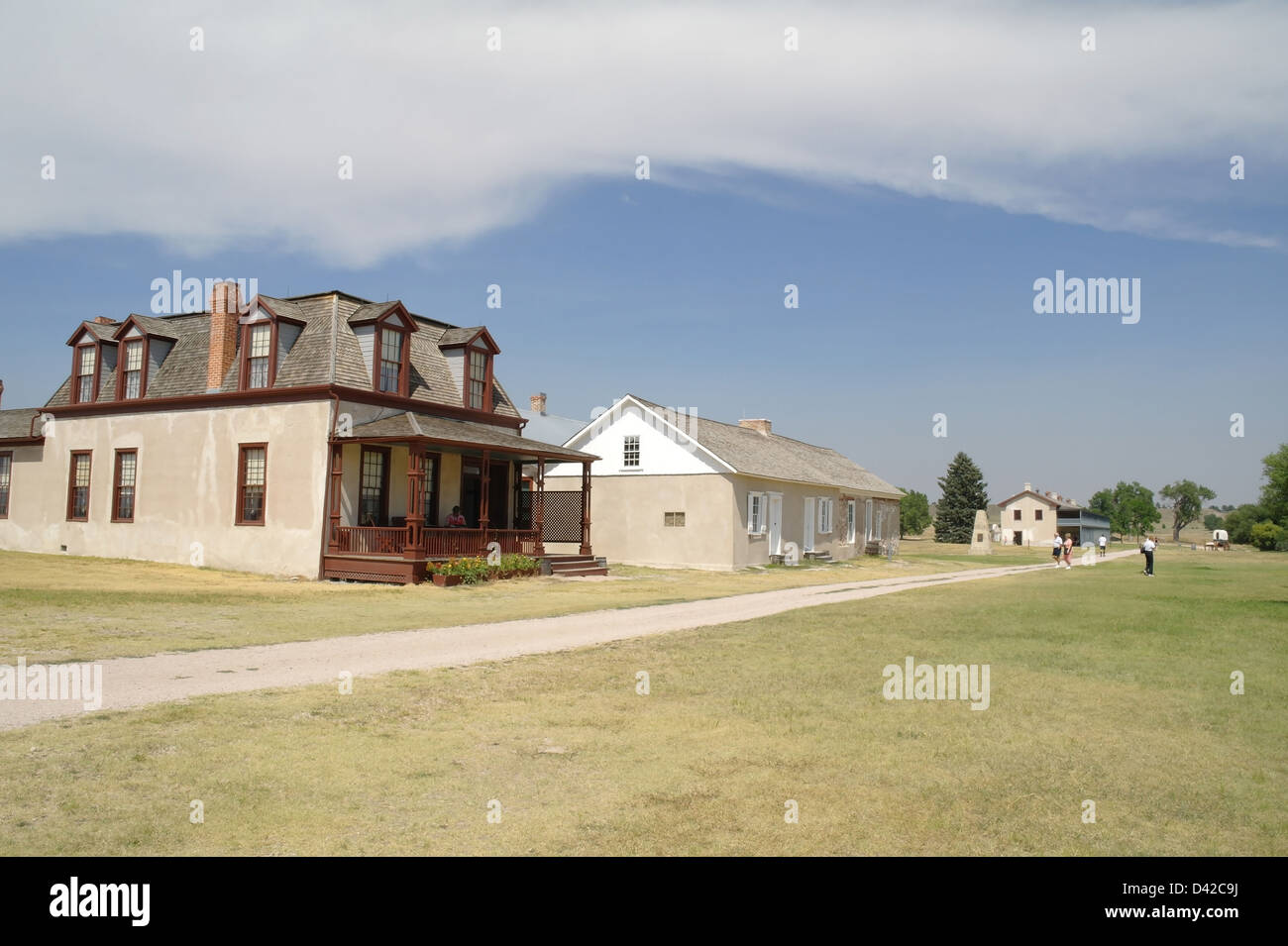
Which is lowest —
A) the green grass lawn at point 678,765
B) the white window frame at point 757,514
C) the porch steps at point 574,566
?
the green grass lawn at point 678,765

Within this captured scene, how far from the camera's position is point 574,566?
2853 cm

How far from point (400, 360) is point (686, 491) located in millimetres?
12010

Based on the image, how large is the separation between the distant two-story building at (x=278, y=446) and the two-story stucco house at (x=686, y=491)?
522 cm

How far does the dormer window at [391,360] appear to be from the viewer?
26.0 metres

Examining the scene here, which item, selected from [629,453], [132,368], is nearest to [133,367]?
[132,368]

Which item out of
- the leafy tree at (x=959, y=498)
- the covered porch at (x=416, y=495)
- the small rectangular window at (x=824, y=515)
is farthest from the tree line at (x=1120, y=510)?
the covered porch at (x=416, y=495)

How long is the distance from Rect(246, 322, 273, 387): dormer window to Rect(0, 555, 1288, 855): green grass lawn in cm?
1796

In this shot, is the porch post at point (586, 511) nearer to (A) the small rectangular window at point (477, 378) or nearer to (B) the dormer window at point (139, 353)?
(A) the small rectangular window at point (477, 378)

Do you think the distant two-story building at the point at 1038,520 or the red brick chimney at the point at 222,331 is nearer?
the red brick chimney at the point at 222,331

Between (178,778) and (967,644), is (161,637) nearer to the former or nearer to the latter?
(178,778)

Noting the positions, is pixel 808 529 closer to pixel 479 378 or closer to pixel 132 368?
pixel 479 378

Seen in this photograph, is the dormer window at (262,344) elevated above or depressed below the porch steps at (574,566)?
above
